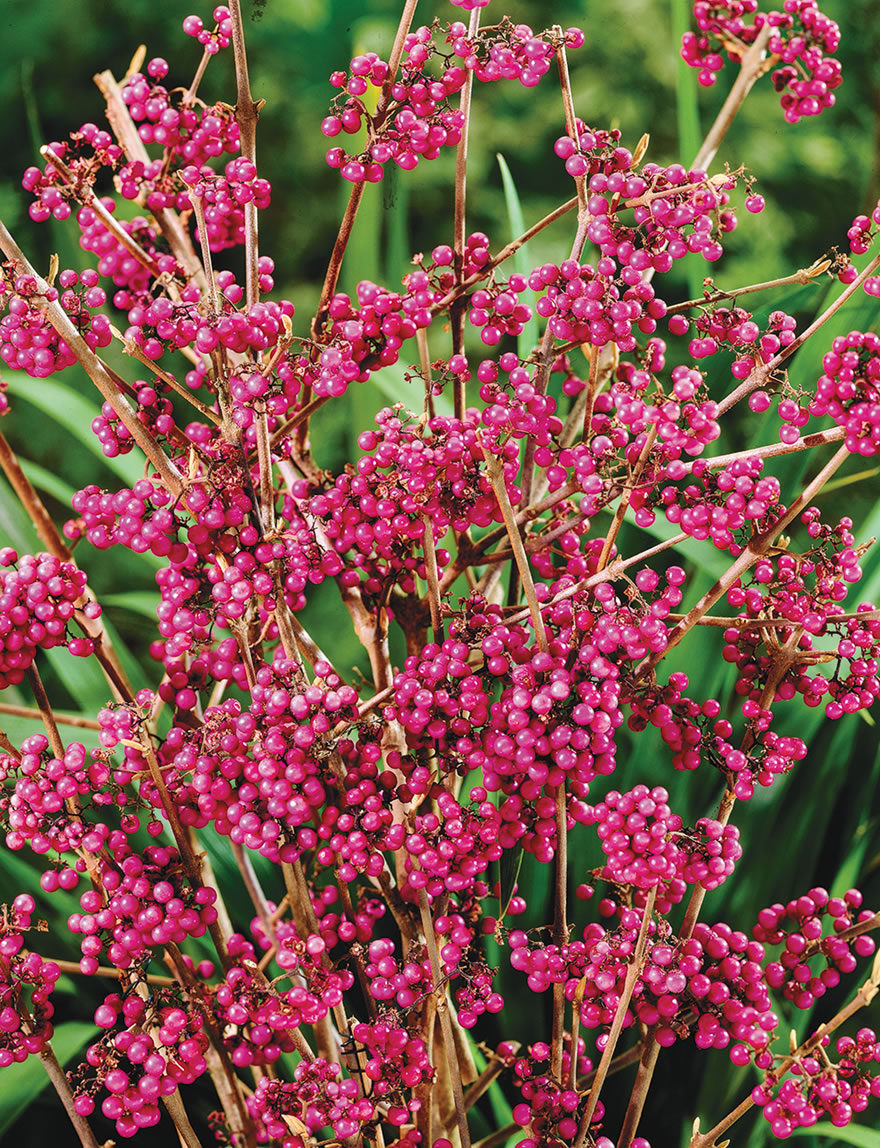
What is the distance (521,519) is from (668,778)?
9.1 inches

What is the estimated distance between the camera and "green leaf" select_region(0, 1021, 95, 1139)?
445 millimetres

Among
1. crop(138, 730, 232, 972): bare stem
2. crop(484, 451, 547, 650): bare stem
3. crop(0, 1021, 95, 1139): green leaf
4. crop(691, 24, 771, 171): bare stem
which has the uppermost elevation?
crop(691, 24, 771, 171): bare stem

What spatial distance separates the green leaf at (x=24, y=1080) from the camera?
44 cm

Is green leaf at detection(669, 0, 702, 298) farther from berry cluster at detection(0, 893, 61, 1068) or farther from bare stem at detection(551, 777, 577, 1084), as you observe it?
berry cluster at detection(0, 893, 61, 1068)

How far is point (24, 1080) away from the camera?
0.46 m

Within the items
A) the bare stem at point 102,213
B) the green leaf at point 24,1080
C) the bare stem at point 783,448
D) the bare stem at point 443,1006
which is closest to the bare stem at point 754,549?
the bare stem at point 783,448

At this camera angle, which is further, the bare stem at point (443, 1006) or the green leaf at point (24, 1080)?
the green leaf at point (24, 1080)

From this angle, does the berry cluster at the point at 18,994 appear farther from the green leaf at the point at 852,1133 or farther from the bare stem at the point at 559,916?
the green leaf at the point at 852,1133

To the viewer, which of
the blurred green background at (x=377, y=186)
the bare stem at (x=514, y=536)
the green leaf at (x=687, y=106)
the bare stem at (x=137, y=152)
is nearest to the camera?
the bare stem at (x=514, y=536)

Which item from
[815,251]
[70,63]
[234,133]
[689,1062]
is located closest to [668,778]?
[689,1062]


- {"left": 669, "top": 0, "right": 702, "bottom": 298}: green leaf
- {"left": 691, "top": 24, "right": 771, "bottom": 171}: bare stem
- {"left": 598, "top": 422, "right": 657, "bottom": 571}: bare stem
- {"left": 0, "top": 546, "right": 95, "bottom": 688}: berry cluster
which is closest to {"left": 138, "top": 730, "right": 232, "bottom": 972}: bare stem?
{"left": 0, "top": 546, "right": 95, "bottom": 688}: berry cluster

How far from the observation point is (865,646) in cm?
32

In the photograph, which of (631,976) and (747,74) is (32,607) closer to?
(631,976)

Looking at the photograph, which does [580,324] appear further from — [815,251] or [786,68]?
[815,251]
